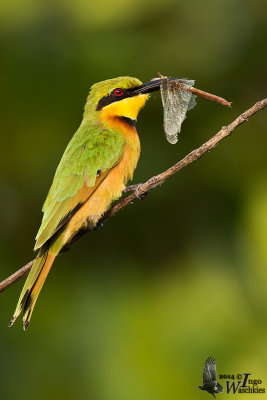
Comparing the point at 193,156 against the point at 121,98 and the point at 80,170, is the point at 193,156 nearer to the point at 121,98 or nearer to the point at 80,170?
the point at 80,170

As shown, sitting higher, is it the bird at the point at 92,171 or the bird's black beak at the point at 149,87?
the bird's black beak at the point at 149,87

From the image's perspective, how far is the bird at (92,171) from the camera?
133 inches

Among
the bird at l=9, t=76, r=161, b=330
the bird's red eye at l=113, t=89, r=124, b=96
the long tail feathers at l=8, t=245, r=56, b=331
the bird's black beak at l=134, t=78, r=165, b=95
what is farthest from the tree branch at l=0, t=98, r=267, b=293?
the bird's red eye at l=113, t=89, r=124, b=96

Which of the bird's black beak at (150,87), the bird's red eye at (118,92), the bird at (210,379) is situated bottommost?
the bird at (210,379)

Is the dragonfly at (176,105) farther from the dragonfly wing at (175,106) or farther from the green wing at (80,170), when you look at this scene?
the green wing at (80,170)

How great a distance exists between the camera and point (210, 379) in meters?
3.59

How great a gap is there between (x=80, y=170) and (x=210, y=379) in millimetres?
1224

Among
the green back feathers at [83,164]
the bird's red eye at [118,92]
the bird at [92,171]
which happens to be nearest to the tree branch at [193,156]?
the bird at [92,171]

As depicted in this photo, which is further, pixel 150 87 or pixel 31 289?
pixel 150 87

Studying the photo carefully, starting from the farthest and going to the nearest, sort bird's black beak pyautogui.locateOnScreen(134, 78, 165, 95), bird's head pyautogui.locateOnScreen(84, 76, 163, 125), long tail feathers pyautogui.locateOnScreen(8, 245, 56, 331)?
bird's head pyautogui.locateOnScreen(84, 76, 163, 125)
bird's black beak pyautogui.locateOnScreen(134, 78, 165, 95)
long tail feathers pyautogui.locateOnScreen(8, 245, 56, 331)

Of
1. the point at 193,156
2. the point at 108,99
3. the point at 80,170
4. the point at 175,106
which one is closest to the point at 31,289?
the point at 80,170

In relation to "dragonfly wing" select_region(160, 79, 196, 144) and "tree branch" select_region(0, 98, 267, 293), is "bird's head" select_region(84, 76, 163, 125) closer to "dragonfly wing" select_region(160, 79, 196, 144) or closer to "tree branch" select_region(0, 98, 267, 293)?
"dragonfly wing" select_region(160, 79, 196, 144)

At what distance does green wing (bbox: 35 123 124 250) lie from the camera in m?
3.51

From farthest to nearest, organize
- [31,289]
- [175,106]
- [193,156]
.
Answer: [175,106]
[31,289]
[193,156]
